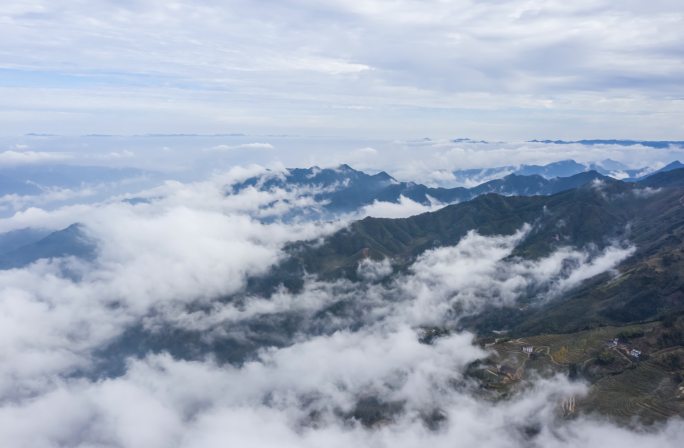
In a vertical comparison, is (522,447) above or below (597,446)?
below

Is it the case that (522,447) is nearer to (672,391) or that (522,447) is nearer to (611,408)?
(611,408)

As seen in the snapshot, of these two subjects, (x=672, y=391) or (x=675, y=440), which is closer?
(x=675, y=440)

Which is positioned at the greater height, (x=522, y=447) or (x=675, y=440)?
(x=675, y=440)

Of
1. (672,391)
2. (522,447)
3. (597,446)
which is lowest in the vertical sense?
(522,447)

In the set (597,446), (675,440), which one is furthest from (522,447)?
(675,440)

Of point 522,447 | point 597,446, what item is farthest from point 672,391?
point 522,447

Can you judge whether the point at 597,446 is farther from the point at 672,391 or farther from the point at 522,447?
the point at 672,391

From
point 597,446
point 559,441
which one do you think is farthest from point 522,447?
point 597,446

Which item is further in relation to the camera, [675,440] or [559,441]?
[559,441]
